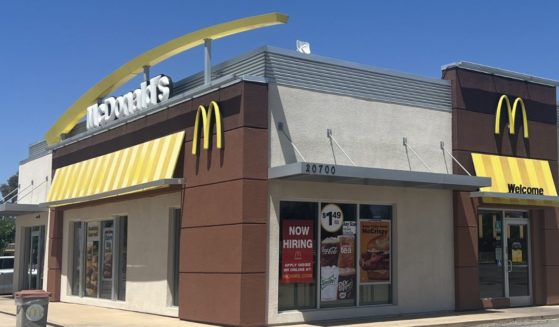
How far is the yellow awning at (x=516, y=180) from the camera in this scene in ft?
56.5

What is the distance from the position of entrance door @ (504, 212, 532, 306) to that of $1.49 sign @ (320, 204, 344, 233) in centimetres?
566

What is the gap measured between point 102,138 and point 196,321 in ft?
25.1

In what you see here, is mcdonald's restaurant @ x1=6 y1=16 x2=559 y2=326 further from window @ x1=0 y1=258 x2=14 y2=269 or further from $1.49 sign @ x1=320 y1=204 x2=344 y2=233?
window @ x1=0 y1=258 x2=14 y2=269

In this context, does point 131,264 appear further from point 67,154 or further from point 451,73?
point 451,73

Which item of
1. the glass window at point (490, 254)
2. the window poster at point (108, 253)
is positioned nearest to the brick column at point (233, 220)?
the window poster at point (108, 253)

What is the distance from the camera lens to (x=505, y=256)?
1825 cm

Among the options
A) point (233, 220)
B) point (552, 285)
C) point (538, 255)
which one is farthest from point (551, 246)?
point (233, 220)

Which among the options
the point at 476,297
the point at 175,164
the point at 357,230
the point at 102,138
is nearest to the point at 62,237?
the point at 102,138

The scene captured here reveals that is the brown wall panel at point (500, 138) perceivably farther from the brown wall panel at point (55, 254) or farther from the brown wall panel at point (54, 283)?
the brown wall panel at point (54, 283)

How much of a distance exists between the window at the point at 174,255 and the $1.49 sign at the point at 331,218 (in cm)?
389

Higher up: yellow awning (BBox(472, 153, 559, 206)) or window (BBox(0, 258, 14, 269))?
yellow awning (BBox(472, 153, 559, 206))

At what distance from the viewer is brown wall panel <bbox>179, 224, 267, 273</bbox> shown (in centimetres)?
1387

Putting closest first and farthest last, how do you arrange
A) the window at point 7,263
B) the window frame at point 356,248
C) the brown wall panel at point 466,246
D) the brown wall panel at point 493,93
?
the window frame at point 356,248
the brown wall panel at point 466,246
the brown wall panel at point 493,93
the window at point 7,263

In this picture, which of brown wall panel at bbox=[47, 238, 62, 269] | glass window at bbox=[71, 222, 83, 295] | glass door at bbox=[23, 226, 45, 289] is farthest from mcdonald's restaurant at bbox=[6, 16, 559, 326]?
glass door at bbox=[23, 226, 45, 289]
